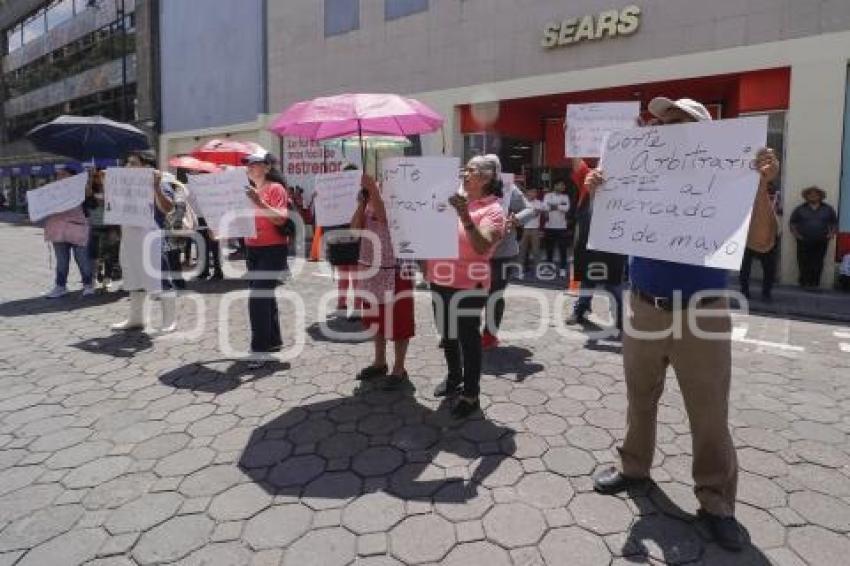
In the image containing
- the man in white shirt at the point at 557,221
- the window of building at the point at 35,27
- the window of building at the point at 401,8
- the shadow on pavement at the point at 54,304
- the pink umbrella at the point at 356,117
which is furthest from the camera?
the window of building at the point at 35,27

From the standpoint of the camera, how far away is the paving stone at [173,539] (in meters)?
2.51

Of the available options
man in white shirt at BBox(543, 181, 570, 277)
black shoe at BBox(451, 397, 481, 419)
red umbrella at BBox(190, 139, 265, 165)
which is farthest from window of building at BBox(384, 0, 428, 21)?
black shoe at BBox(451, 397, 481, 419)

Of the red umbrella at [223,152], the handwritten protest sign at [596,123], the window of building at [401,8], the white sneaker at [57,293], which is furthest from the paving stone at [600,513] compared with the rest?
the window of building at [401,8]

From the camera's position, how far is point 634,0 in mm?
11109

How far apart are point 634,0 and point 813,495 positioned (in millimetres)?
10758

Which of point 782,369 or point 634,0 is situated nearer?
point 782,369

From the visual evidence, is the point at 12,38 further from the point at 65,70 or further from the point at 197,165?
the point at 197,165

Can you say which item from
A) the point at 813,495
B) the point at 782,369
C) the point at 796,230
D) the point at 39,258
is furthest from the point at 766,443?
the point at 39,258

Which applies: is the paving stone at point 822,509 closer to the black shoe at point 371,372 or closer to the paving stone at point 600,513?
the paving stone at point 600,513

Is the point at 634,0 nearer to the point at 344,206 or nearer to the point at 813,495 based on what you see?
the point at 344,206

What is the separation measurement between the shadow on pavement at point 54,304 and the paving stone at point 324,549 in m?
6.34

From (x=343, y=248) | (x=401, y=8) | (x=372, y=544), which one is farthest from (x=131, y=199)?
(x=401, y=8)

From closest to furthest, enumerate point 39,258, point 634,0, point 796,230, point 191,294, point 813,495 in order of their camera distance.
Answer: point 813,495
point 191,294
point 796,230
point 634,0
point 39,258

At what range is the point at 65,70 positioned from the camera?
111 ft
